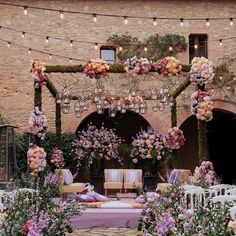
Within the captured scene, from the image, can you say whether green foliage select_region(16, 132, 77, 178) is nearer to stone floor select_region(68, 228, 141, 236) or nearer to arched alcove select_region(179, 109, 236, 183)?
arched alcove select_region(179, 109, 236, 183)

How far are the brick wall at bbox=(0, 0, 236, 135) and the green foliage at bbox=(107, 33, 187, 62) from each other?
10.6 inches

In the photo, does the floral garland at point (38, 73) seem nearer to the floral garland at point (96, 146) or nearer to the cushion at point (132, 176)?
the floral garland at point (96, 146)

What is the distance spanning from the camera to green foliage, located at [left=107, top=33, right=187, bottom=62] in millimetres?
16359

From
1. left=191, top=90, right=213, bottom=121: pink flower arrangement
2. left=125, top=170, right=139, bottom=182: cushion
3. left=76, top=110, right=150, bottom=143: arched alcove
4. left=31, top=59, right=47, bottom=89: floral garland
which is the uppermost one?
left=31, top=59, right=47, bottom=89: floral garland

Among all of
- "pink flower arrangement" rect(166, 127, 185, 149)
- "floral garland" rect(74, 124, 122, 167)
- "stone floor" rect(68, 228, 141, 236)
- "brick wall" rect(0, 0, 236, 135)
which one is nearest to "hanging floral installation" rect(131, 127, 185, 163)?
"floral garland" rect(74, 124, 122, 167)

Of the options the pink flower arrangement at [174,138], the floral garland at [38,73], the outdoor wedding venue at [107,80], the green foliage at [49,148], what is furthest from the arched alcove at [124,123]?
the floral garland at [38,73]

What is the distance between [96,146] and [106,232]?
691 centimetres

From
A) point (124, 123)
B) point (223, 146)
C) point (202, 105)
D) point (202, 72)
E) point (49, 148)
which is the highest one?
point (202, 72)

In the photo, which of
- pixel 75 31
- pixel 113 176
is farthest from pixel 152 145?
pixel 75 31

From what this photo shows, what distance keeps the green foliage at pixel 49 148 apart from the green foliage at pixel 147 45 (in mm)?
2861

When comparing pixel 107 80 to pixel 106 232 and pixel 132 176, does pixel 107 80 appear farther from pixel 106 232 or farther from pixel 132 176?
pixel 106 232

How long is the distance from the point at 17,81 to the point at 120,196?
4751 mm

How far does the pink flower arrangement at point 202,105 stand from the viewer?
964cm

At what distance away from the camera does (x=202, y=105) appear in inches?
380
